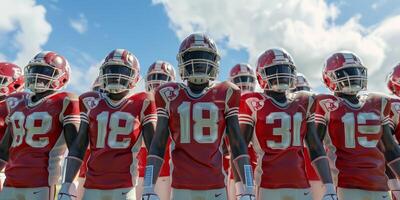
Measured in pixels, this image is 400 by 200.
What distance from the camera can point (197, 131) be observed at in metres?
4.80

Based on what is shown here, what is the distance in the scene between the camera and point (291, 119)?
17.1ft

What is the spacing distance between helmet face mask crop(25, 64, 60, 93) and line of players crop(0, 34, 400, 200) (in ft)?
0.05

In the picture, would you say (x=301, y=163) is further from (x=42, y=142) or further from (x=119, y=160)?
(x=42, y=142)

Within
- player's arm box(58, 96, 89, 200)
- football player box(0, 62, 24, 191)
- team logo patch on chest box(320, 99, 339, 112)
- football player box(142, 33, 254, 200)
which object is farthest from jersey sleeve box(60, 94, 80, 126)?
team logo patch on chest box(320, 99, 339, 112)

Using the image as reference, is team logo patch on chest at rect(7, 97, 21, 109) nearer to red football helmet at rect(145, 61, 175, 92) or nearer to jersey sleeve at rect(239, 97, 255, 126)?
jersey sleeve at rect(239, 97, 255, 126)

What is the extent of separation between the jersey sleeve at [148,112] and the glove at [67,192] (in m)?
1.16

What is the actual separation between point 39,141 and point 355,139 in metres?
4.21

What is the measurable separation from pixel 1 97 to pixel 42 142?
2.68 metres

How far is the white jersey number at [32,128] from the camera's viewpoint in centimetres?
546

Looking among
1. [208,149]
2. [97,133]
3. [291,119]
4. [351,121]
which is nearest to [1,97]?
[97,133]

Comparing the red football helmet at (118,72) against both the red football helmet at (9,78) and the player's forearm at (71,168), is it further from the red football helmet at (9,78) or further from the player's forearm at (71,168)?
the red football helmet at (9,78)

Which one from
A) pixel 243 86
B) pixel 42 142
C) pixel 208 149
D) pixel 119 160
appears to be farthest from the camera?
pixel 243 86

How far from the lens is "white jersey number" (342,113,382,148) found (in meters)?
5.58

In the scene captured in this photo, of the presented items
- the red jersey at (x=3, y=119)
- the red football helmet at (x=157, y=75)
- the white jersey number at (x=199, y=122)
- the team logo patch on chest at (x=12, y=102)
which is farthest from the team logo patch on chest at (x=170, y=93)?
the red football helmet at (x=157, y=75)
